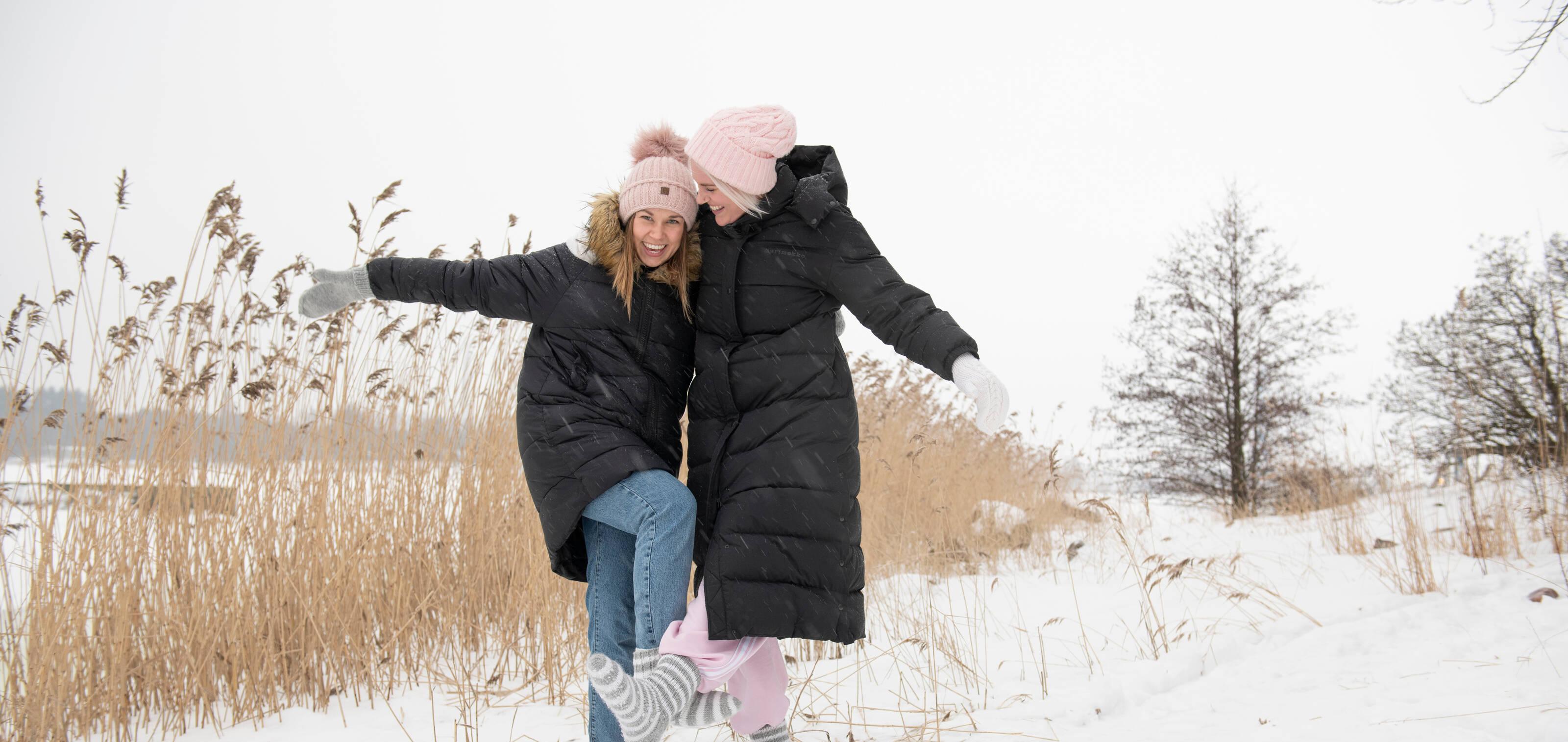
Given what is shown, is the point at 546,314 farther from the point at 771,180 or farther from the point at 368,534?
the point at 368,534

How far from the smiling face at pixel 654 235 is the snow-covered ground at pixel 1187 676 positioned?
5.15ft

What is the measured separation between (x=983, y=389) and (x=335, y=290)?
1.72 meters

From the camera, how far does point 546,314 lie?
209 centimetres

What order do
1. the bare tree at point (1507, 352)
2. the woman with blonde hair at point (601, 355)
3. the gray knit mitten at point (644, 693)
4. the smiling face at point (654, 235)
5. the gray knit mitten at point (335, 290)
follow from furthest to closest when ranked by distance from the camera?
the bare tree at point (1507, 352)
the gray knit mitten at point (335, 290)
the smiling face at point (654, 235)
the woman with blonde hair at point (601, 355)
the gray knit mitten at point (644, 693)

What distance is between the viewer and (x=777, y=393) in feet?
6.48

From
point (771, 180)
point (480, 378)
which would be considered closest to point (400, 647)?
point (480, 378)

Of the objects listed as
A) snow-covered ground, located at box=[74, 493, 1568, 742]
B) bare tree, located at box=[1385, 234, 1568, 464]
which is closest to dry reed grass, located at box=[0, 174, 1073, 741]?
snow-covered ground, located at box=[74, 493, 1568, 742]

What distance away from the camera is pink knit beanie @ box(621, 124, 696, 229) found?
208 cm

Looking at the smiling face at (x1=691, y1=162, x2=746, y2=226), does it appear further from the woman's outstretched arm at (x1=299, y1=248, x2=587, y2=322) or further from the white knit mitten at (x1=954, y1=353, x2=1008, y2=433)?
the white knit mitten at (x1=954, y1=353, x2=1008, y2=433)

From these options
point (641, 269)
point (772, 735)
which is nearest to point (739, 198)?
point (641, 269)

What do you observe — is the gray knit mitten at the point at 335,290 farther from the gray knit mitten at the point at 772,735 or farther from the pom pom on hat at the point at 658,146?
the gray knit mitten at the point at 772,735

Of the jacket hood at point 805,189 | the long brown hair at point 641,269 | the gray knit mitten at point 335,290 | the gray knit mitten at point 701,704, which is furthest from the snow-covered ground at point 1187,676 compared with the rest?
the jacket hood at point 805,189

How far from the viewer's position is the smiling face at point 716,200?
2.07 metres

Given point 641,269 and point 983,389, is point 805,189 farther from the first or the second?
point 983,389
